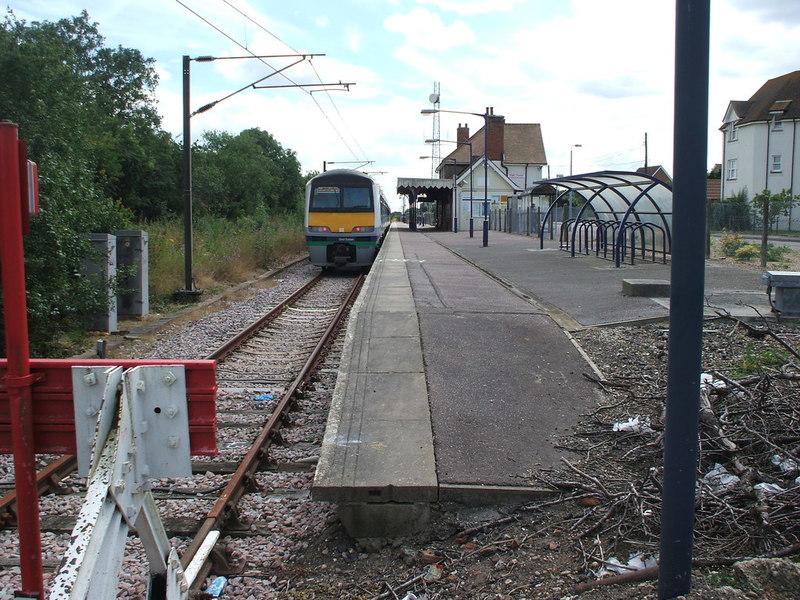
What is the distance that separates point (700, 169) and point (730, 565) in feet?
6.21

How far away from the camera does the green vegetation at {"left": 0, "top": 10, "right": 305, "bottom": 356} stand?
8.68m

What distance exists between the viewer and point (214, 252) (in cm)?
1867

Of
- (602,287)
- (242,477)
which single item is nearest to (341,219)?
(602,287)

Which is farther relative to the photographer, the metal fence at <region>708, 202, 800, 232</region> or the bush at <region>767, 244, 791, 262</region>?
the metal fence at <region>708, 202, 800, 232</region>

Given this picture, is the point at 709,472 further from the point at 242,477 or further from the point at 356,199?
the point at 356,199

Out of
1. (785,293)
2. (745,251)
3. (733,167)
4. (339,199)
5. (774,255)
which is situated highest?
(733,167)

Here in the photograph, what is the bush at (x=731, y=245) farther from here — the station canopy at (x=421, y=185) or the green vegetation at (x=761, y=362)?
the station canopy at (x=421, y=185)

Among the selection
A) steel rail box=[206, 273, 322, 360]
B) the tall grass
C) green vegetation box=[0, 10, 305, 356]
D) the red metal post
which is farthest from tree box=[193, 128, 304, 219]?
the red metal post

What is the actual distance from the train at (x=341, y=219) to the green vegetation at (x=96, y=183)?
2215mm

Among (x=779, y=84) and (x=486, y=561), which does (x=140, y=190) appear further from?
(x=779, y=84)

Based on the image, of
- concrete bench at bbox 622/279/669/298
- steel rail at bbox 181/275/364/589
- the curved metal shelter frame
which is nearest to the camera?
steel rail at bbox 181/275/364/589

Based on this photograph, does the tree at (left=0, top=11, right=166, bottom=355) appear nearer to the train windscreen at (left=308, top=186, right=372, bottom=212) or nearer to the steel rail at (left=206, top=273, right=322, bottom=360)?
the steel rail at (left=206, top=273, right=322, bottom=360)

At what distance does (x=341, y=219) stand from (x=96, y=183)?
11.2 m

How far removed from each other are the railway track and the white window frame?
1942 inches
